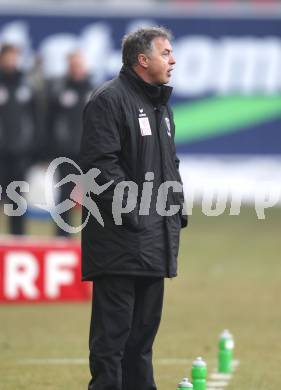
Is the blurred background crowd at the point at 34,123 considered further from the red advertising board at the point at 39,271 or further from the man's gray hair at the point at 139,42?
the man's gray hair at the point at 139,42

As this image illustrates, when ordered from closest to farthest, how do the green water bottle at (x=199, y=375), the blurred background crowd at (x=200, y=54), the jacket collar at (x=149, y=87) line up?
the jacket collar at (x=149, y=87) → the green water bottle at (x=199, y=375) → the blurred background crowd at (x=200, y=54)

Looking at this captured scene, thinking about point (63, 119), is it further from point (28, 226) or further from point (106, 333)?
point (106, 333)

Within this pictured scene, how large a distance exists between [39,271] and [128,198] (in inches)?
261

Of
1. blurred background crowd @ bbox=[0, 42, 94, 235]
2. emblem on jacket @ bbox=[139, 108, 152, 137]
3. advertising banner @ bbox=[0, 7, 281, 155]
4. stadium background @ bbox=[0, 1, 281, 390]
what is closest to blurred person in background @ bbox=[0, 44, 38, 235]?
blurred background crowd @ bbox=[0, 42, 94, 235]

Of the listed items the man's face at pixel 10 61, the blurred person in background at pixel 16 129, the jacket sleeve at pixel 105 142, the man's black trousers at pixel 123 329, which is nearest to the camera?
the jacket sleeve at pixel 105 142

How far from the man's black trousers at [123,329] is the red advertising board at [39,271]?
6.05 metres

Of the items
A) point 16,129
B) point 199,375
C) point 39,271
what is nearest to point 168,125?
point 199,375

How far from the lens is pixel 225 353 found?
1035cm

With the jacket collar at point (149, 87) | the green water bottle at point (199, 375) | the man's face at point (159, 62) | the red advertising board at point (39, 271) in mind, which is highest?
the man's face at point (159, 62)

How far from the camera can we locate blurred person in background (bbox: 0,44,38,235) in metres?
18.7

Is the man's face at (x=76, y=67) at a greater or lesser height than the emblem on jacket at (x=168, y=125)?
lesser

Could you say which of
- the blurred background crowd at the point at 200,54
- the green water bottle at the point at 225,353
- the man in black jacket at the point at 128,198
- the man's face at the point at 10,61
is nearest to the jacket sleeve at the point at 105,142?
the man in black jacket at the point at 128,198

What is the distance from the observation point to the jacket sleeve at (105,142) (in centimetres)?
812

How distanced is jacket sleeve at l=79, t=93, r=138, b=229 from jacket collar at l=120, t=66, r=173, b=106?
0.23 meters
